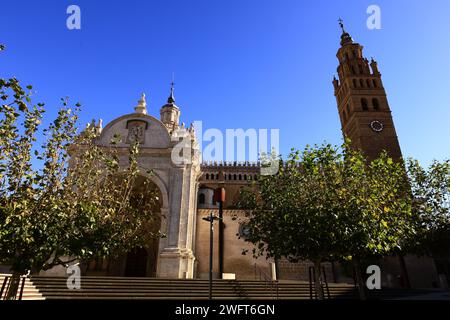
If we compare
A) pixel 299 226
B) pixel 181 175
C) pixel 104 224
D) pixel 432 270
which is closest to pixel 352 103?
pixel 432 270

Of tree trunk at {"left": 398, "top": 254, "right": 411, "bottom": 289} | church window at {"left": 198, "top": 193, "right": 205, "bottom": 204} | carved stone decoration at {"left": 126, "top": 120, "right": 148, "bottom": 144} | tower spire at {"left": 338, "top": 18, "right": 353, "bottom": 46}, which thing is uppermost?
tower spire at {"left": 338, "top": 18, "right": 353, "bottom": 46}

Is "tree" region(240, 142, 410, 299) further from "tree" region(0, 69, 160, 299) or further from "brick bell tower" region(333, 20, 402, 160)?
"brick bell tower" region(333, 20, 402, 160)

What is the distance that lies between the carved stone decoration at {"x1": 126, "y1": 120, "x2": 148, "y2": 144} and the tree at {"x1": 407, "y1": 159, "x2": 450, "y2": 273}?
78.6ft

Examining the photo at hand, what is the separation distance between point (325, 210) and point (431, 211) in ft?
57.1

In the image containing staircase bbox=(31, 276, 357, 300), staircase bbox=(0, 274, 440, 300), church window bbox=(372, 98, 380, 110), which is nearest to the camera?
staircase bbox=(0, 274, 440, 300)

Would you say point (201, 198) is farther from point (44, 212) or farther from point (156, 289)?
point (44, 212)

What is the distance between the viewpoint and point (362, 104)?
45.7m

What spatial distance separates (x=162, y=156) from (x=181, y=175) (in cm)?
251

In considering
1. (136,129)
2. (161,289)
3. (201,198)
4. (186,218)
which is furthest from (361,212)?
(201,198)

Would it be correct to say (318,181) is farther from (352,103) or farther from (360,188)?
(352,103)

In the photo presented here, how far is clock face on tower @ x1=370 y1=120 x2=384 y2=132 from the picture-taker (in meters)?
42.6

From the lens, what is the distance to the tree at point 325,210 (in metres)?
13.8

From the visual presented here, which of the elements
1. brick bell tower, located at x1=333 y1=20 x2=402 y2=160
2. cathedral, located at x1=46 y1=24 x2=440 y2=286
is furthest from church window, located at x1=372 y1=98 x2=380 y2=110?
cathedral, located at x1=46 y1=24 x2=440 y2=286

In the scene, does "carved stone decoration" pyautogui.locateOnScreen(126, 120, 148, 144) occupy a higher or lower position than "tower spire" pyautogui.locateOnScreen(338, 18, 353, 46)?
lower
